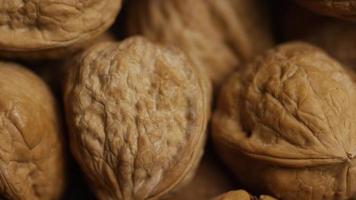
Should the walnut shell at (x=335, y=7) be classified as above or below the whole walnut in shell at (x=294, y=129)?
above

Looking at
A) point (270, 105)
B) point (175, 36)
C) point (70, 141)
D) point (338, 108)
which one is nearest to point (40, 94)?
point (70, 141)

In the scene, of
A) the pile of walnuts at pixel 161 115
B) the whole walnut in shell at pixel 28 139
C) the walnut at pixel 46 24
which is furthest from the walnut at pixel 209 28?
the whole walnut in shell at pixel 28 139

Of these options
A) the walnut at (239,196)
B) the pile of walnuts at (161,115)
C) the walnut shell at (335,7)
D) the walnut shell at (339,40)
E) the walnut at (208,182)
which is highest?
the walnut shell at (335,7)

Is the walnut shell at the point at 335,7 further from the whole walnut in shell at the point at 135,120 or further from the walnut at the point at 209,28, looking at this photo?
the whole walnut in shell at the point at 135,120

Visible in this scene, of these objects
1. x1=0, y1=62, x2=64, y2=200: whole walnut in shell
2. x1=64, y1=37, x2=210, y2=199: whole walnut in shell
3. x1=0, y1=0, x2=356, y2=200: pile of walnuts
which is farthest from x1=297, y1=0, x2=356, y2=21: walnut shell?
x1=0, y1=62, x2=64, y2=200: whole walnut in shell

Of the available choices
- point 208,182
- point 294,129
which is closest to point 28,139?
point 208,182

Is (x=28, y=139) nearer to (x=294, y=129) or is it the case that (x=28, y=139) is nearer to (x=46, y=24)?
(x=46, y=24)

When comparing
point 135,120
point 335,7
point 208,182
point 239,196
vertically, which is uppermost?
point 335,7
